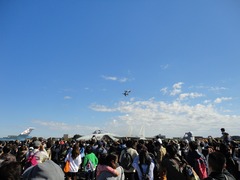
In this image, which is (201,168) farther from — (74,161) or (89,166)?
(74,161)

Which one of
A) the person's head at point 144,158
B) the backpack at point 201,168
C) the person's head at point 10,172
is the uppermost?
the person's head at point 10,172

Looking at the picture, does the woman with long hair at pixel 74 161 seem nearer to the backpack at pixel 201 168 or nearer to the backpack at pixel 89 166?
the backpack at pixel 89 166

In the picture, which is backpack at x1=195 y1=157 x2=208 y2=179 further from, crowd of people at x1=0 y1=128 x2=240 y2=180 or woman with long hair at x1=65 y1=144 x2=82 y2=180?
woman with long hair at x1=65 y1=144 x2=82 y2=180

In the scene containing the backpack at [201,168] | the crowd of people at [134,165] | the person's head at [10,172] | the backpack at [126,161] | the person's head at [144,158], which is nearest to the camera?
the person's head at [10,172]

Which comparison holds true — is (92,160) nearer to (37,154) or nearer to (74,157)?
(74,157)

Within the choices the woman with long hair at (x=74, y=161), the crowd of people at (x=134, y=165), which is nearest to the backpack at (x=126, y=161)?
the crowd of people at (x=134, y=165)

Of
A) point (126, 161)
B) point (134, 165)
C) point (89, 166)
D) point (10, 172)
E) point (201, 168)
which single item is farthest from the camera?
point (89, 166)

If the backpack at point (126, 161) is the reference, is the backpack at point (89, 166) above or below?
below

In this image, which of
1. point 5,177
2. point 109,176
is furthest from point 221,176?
point 5,177

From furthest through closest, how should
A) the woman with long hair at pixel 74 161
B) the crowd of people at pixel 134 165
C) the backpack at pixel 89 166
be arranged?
the backpack at pixel 89 166, the woman with long hair at pixel 74 161, the crowd of people at pixel 134 165

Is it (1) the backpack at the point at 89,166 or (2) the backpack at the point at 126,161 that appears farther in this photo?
(1) the backpack at the point at 89,166

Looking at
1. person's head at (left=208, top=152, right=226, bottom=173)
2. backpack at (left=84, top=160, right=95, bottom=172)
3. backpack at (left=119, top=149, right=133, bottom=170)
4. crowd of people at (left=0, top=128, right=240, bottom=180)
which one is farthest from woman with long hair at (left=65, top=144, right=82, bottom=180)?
person's head at (left=208, top=152, right=226, bottom=173)

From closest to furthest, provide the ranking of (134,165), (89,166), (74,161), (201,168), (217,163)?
(217,163) → (201,168) → (134,165) → (74,161) → (89,166)

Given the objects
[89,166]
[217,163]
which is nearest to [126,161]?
[89,166]
